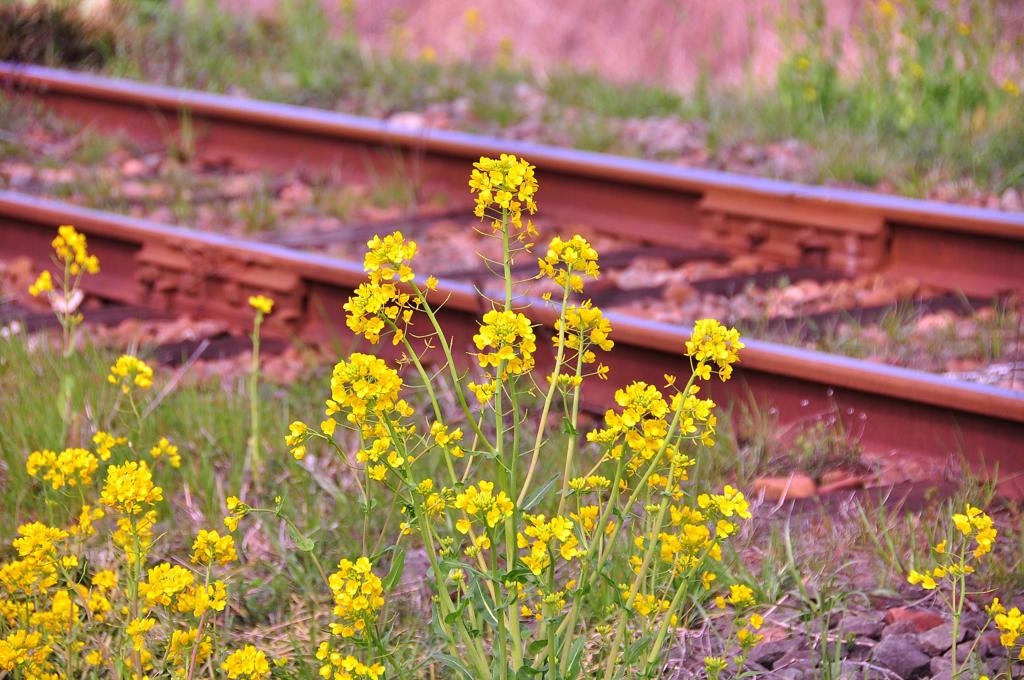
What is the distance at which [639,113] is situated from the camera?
748cm

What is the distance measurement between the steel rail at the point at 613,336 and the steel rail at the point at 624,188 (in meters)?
1.27

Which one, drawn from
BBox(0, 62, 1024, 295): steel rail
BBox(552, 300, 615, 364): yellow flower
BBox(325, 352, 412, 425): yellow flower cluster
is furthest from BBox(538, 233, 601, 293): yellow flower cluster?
BBox(0, 62, 1024, 295): steel rail

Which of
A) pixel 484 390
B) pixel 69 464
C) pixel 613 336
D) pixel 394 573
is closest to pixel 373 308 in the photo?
pixel 484 390

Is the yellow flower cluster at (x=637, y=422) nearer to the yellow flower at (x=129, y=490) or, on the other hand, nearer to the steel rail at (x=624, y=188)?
the yellow flower at (x=129, y=490)

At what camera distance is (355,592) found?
8.05 feet

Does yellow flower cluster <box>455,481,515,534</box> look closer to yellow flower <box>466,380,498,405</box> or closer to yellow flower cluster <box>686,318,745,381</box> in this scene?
yellow flower <box>466,380,498,405</box>

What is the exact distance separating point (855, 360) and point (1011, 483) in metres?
0.55

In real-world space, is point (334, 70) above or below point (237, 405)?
above

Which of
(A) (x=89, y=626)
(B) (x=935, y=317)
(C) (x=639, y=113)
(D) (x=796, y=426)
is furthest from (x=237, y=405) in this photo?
(C) (x=639, y=113)

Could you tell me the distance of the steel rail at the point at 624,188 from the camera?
199 inches

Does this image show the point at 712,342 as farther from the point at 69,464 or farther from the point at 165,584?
the point at 69,464

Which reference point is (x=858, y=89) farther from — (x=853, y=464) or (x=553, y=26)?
(x=553, y=26)

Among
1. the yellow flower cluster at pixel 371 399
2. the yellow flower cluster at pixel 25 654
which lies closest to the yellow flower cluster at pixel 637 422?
the yellow flower cluster at pixel 371 399

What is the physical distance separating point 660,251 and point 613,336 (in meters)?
1.42
